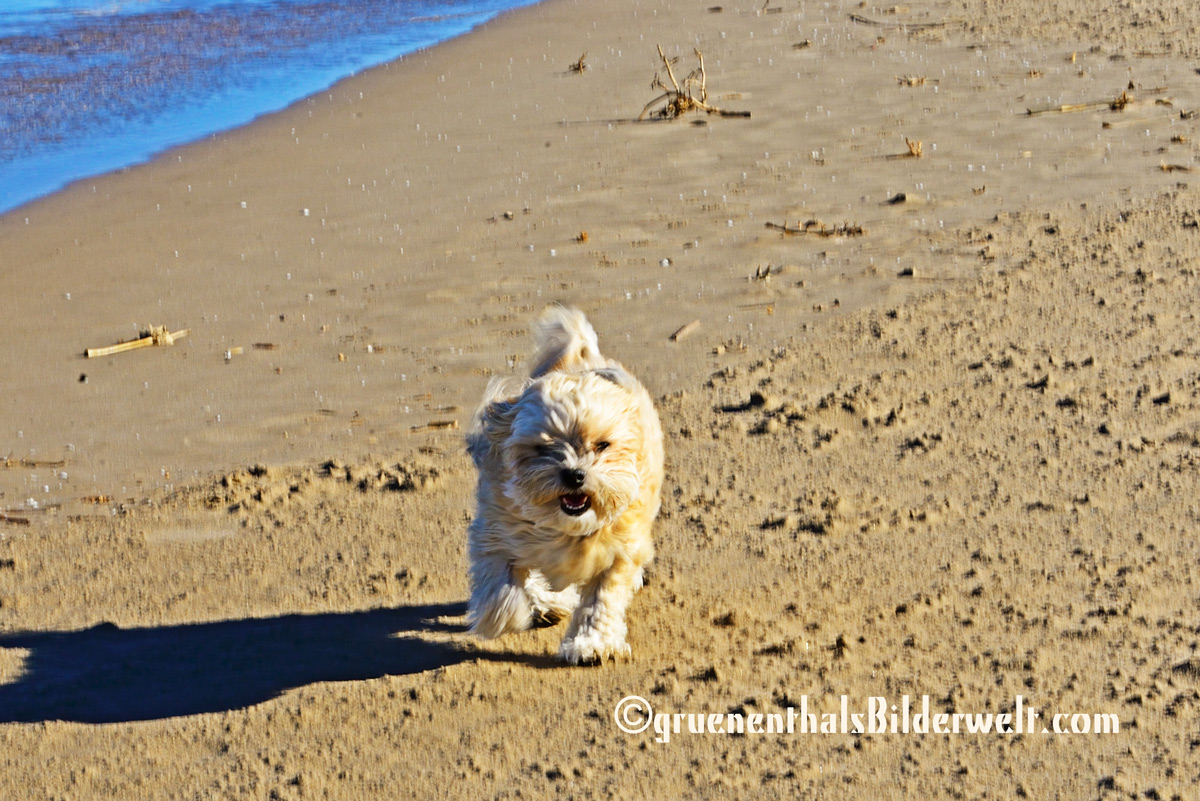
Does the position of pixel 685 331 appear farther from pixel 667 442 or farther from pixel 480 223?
pixel 480 223

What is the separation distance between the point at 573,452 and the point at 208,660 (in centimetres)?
175

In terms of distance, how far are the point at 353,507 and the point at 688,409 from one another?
74.9 inches

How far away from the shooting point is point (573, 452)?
15.2 ft

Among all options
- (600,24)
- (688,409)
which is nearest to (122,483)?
(688,409)

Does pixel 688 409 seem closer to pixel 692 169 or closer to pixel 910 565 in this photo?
pixel 910 565

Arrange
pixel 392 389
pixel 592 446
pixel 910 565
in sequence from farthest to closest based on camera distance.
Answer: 1. pixel 392 389
2. pixel 910 565
3. pixel 592 446

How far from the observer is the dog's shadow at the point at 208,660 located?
4.88m

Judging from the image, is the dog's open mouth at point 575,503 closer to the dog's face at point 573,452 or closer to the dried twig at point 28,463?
the dog's face at point 573,452

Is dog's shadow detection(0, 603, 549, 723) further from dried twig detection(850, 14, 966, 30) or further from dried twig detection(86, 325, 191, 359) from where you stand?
dried twig detection(850, 14, 966, 30)

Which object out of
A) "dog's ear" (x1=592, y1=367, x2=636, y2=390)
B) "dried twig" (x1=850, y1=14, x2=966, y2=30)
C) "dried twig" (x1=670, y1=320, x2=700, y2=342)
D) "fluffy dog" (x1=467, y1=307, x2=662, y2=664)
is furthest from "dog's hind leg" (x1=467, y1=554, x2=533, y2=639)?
"dried twig" (x1=850, y1=14, x2=966, y2=30)

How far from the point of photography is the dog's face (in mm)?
4617

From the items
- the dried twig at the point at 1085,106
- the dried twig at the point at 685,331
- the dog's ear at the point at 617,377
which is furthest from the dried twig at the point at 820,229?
the dog's ear at the point at 617,377

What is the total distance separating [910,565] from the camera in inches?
214

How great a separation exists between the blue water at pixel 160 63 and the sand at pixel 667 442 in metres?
1.13
